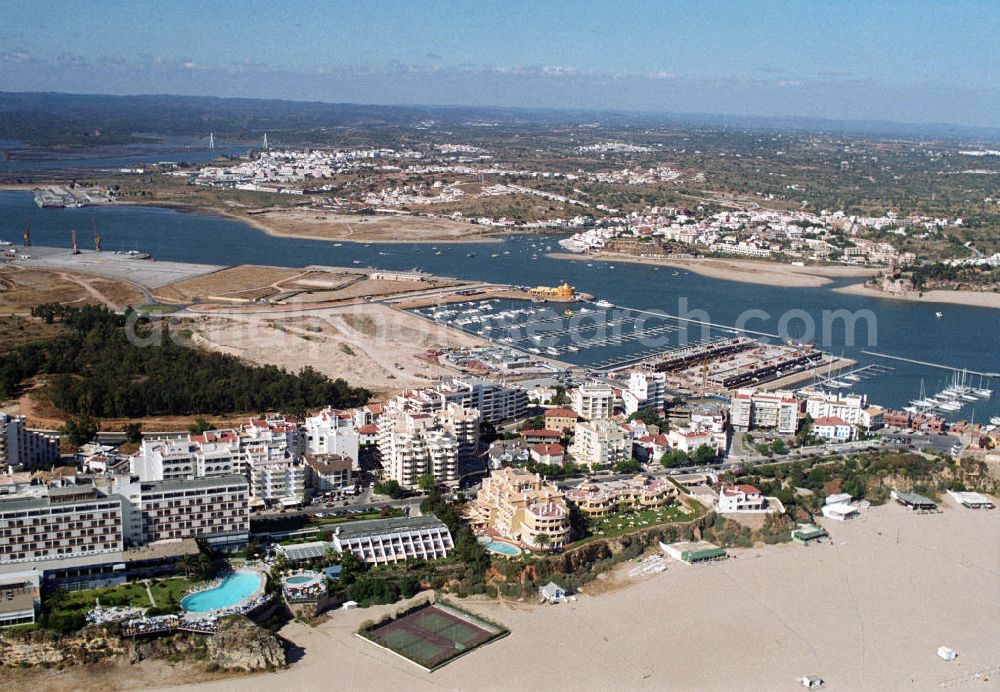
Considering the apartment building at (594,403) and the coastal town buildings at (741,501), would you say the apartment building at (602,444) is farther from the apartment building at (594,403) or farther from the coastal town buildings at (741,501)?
the coastal town buildings at (741,501)

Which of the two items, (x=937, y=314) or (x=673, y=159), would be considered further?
(x=673, y=159)

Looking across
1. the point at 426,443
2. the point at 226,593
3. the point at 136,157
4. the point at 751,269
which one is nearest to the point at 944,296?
the point at 751,269

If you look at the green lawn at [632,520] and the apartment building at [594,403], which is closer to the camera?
the green lawn at [632,520]

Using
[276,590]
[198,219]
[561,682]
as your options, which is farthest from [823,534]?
[198,219]

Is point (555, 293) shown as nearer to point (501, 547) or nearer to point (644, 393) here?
point (644, 393)

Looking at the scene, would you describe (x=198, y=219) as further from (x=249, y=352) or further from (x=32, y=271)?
(x=249, y=352)

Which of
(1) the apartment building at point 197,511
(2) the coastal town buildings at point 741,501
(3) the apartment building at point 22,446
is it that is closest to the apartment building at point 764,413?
(2) the coastal town buildings at point 741,501
